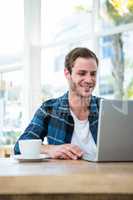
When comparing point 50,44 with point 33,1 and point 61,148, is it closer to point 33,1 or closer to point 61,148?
point 33,1

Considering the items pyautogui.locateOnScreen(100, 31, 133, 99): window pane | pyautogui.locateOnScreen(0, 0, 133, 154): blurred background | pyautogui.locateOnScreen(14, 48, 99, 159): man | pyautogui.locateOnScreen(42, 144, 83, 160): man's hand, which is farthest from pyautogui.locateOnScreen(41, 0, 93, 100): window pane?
pyautogui.locateOnScreen(42, 144, 83, 160): man's hand

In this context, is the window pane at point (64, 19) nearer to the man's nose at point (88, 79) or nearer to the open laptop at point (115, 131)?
the man's nose at point (88, 79)


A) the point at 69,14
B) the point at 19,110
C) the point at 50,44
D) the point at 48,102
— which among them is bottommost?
the point at 19,110

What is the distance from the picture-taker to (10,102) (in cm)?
453

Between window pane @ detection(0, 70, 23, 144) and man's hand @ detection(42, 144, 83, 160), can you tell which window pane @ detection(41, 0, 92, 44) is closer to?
window pane @ detection(0, 70, 23, 144)

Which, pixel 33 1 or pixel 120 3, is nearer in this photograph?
pixel 120 3

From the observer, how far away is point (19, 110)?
4.47 meters

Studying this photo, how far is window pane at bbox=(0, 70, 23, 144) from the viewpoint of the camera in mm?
4488

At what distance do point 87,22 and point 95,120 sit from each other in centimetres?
222

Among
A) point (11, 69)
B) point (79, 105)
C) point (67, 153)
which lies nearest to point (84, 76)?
point (79, 105)

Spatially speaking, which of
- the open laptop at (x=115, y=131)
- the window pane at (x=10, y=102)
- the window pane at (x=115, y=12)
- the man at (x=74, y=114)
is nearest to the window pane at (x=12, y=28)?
the window pane at (x=10, y=102)

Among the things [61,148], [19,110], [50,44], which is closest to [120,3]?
[50,44]

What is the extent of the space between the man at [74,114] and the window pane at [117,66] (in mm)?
1580

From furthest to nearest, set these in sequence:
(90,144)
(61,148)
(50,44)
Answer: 1. (50,44)
2. (90,144)
3. (61,148)
